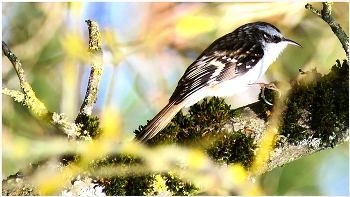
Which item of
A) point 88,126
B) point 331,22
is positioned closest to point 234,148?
point 88,126

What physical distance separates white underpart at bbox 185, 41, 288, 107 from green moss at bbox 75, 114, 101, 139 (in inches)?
12.6

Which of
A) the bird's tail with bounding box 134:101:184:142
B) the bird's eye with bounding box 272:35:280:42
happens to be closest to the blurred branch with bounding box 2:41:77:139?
the bird's tail with bounding box 134:101:184:142

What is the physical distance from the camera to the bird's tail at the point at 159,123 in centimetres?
119

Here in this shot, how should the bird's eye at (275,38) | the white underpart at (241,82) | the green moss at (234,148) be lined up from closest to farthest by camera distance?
the green moss at (234,148) < the white underpart at (241,82) < the bird's eye at (275,38)

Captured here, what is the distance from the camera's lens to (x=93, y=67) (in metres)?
1.34

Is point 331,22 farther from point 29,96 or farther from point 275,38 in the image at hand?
point 29,96

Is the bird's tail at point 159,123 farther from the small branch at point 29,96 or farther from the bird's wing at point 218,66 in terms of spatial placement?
the small branch at point 29,96

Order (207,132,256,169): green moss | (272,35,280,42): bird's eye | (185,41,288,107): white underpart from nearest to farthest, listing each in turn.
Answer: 1. (207,132,256,169): green moss
2. (185,41,288,107): white underpart
3. (272,35,280,42): bird's eye

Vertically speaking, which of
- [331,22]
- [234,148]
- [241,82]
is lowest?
[234,148]

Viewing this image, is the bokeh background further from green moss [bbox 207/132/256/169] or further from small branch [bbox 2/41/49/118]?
green moss [bbox 207/132/256/169]

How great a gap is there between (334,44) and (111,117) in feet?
3.00

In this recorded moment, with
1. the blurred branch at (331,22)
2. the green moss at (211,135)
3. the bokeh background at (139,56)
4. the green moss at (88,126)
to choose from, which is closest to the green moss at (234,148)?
the green moss at (211,135)

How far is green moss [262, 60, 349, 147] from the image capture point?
1160 mm

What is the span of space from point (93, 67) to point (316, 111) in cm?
79
